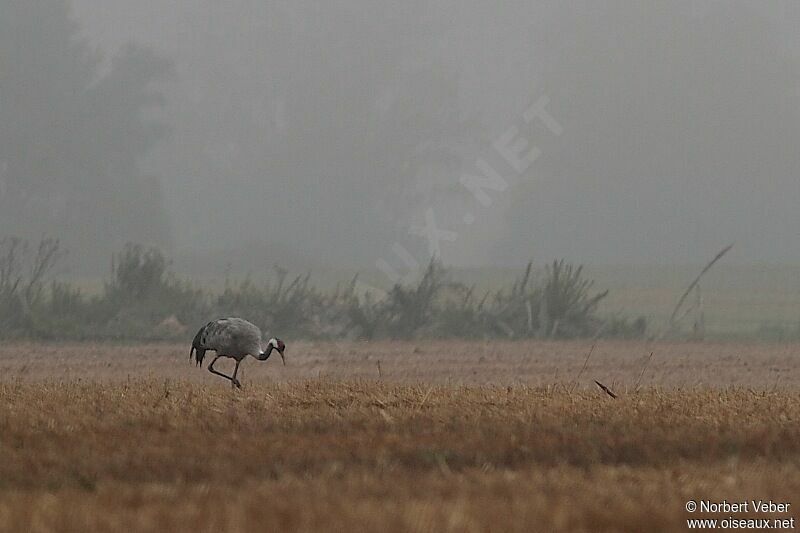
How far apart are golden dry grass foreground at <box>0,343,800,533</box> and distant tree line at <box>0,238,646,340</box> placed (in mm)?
11756

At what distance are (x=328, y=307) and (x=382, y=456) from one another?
17.8 metres

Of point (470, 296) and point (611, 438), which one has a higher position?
point (470, 296)

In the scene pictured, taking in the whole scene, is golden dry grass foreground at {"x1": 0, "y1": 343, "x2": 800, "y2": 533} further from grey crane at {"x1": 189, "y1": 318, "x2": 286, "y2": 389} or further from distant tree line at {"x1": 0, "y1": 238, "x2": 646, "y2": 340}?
distant tree line at {"x1": 0, "y1": 238, "x2": 646, "y2": 340}

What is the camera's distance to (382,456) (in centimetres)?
840

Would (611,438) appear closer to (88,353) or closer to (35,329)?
(88,353)

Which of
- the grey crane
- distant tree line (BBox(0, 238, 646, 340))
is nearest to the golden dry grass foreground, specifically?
the grey crane

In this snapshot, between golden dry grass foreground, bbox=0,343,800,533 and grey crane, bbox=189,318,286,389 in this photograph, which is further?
grey crane, bbox=189,318,286,389

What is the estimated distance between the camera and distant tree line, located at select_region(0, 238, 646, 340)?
1000 inches

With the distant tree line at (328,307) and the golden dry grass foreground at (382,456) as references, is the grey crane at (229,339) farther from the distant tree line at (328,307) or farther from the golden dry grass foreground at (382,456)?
the distant tree line at (328,307)

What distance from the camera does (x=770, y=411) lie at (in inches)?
426

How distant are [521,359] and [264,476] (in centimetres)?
1325

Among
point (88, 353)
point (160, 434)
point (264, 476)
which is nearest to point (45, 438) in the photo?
point (160, 434)

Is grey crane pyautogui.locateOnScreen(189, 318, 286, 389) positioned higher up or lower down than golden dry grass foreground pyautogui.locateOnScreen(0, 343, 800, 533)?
higher up

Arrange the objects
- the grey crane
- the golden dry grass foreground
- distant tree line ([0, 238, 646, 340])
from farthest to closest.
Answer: distant tree line ([0, 238, 646, 340]) < the grey crane < the golden dry grass foreground
